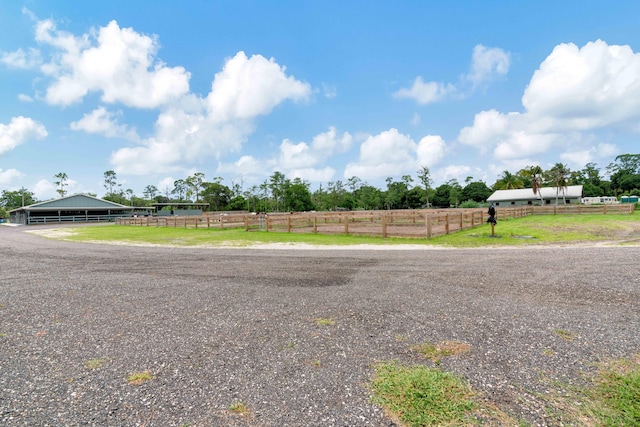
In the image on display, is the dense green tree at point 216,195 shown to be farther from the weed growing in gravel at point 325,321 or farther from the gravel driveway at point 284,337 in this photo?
the weed growing in gravel at point 325,321

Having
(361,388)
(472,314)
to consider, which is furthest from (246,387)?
(472,314)

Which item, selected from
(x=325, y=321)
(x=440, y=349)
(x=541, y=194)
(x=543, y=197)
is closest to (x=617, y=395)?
(x=440, y=349)

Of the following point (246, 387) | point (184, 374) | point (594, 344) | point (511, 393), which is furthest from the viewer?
point (594, 344)

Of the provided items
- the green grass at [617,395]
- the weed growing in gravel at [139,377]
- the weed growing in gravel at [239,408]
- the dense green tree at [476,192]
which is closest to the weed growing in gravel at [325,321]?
the weed growing in gravel at [239,408]

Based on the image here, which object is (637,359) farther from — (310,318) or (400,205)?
(400,205)

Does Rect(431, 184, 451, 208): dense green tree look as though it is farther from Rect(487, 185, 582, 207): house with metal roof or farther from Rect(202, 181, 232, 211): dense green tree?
Rect(202, 181, 232, 211): dense green tree

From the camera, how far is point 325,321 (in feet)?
14.5

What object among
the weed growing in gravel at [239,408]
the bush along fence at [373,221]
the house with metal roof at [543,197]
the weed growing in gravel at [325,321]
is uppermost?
the house with metal roof at [543,197]

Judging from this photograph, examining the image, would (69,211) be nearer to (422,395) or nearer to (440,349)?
(440,349)

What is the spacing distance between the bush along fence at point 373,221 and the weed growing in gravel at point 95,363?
44.2 feet

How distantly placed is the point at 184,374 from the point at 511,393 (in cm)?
304

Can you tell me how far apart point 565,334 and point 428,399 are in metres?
2.40

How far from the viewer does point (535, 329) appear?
394cm

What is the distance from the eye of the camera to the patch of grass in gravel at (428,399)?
2.36 meters
